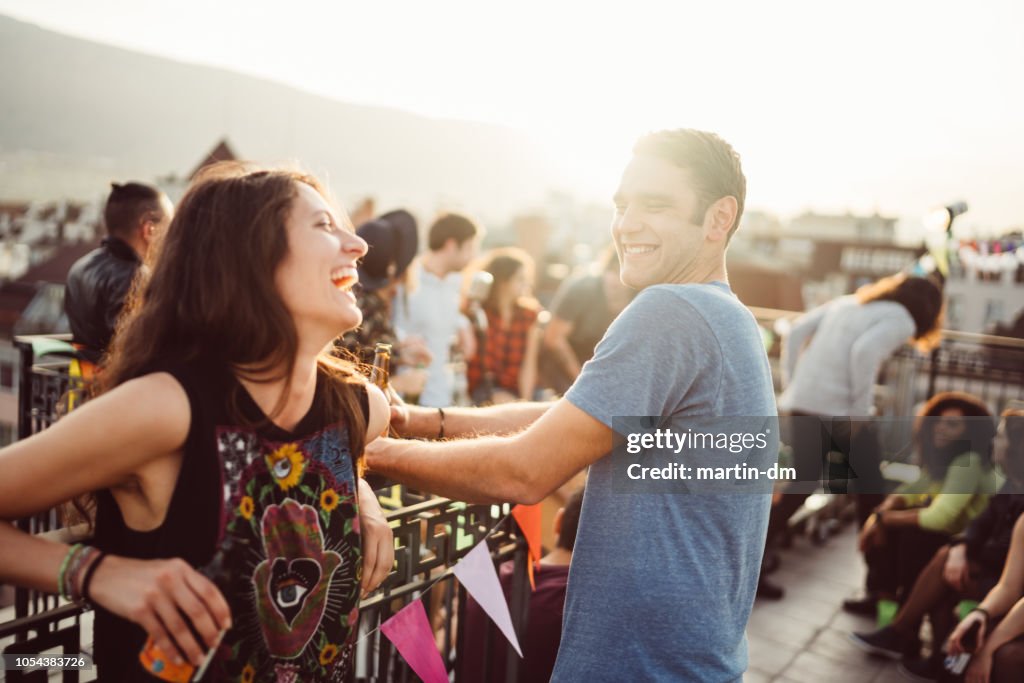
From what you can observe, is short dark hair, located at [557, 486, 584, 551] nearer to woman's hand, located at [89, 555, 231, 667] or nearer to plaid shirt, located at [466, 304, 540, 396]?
woman's hand, located at [89, 555, 231, 667]

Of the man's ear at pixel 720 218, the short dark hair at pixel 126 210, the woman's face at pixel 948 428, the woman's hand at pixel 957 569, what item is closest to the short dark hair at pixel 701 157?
the man's ear at pixel 720 218

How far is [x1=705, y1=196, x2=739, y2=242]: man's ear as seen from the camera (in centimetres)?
172

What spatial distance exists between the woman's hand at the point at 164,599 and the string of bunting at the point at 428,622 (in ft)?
2.29

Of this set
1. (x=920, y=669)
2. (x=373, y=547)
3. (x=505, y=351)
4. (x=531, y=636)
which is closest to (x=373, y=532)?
(x=373, y=547)

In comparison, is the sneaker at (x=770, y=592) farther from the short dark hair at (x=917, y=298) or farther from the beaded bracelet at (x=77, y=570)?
the beaded bracelet at (x=77, y=570)

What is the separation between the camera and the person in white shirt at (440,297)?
4938mm

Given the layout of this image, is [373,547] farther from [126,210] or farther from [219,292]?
[126,210]

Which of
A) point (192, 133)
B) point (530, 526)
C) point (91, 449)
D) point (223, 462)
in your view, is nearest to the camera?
point (91, 449)

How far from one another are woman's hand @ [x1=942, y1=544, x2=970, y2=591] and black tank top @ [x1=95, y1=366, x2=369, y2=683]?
11.8ft

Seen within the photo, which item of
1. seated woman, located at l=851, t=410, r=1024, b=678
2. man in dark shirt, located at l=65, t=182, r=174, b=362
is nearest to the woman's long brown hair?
man in dark shirt, located at l=65, t=182, r=174, b=362

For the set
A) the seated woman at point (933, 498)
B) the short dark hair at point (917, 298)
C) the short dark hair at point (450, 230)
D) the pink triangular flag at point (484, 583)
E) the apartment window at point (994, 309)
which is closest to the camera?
the pink triangular flag at point (484, 583)

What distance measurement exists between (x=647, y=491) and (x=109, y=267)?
3.21 meters

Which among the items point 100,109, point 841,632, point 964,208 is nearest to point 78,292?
point 841,632

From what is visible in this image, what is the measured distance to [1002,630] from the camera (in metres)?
3.07
